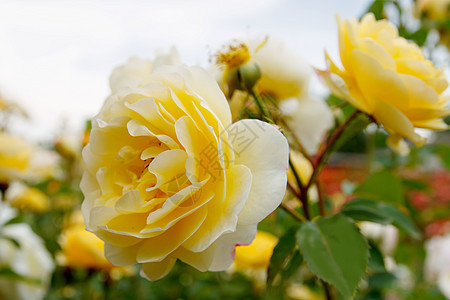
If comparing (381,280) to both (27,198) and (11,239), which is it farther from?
(27,198)

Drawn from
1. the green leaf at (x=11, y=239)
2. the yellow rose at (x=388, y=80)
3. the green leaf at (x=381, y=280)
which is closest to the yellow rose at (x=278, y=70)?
the yellow rose at (x=388, y=80)

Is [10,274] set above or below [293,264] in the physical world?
below

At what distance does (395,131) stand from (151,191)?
0.28 m

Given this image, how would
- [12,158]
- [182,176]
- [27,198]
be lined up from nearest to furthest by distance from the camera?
[182,176] < [12,158] < [27,198]

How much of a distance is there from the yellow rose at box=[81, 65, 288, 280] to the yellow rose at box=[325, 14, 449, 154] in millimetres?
144

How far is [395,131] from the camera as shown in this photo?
0.43 metres

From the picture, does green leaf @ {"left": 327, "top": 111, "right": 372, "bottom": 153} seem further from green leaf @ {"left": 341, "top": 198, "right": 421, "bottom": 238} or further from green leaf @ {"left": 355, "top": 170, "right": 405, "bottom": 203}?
green leaf @ {"left": 355, "top": 170, "right": 405, "bottom": 203}

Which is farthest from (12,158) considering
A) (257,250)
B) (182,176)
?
(182,176)

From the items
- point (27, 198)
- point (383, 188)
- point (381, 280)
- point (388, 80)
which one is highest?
point (388, 80)

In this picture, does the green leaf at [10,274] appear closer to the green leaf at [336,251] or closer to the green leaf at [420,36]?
the green leaf at [336,251]

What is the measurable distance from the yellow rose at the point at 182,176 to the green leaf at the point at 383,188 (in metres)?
0.38

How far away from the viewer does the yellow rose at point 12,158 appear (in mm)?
833

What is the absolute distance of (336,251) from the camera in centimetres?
36

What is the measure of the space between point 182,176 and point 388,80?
23 centimetres
